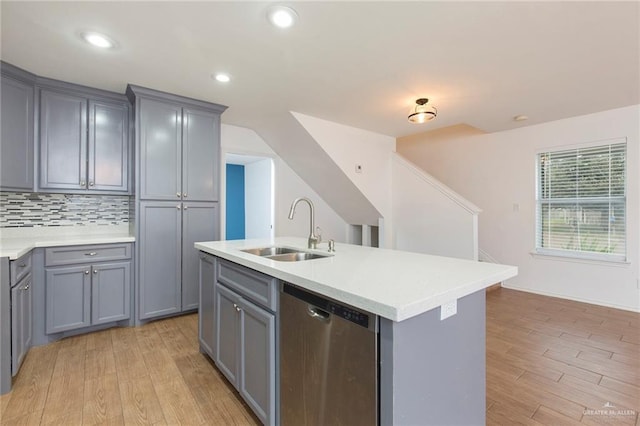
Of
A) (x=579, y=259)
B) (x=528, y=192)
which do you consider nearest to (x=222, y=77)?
(x=528, y=192)

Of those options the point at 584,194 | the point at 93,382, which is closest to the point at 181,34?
the point at 93,382

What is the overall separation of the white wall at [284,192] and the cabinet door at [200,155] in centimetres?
69

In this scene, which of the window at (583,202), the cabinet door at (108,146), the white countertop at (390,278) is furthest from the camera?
the window at (583,202)

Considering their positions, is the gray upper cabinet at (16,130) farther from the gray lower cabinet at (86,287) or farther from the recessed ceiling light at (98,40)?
the recessed ceiling light at (98,40)

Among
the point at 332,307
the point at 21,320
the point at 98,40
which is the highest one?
the point at 98,40

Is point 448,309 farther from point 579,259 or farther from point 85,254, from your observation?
point 579,259

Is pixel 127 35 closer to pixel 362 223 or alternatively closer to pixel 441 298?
pixel 441 298

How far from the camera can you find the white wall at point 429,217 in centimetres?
399

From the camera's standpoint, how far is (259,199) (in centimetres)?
556

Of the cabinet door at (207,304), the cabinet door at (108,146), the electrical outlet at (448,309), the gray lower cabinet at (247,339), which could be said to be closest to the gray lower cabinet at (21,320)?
the cabinet door at (108,146)

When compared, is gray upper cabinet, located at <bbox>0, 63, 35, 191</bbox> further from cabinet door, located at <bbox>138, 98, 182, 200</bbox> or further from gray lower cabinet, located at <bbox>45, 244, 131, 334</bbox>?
cabinet door, located at <bbox>138, 98, 182, 200</bbox>

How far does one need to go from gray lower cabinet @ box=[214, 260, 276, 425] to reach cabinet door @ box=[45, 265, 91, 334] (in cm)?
152

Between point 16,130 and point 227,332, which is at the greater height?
point 16,130

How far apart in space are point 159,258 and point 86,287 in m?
0.62
